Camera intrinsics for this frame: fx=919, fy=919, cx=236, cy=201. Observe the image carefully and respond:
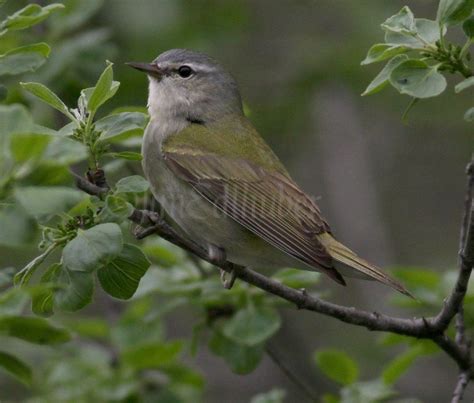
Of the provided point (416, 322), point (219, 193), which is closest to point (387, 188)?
point (219, 193)

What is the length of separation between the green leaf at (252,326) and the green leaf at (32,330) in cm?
145

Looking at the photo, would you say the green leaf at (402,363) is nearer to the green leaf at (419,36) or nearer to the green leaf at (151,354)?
the green leaf at (151,354)

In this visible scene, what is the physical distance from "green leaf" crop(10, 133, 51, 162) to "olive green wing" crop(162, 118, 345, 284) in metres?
1.94

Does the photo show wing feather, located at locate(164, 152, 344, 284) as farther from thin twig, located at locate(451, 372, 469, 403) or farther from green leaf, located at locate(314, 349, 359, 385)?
thin twig, located at locate(451, 372, 469, 403)

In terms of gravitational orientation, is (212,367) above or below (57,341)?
below

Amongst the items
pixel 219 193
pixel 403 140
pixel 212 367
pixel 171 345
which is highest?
pixel 219 193

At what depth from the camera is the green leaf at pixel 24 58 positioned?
9.93ft

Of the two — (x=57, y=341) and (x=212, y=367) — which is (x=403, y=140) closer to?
(x=212, y=367)

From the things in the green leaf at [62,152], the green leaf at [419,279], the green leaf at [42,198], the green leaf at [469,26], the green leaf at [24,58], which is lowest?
the green leaf at [419,279]

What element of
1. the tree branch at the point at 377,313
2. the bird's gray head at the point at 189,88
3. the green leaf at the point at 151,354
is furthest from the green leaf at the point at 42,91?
the bird's gray head at the point at 189,88

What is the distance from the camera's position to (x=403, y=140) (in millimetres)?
9266

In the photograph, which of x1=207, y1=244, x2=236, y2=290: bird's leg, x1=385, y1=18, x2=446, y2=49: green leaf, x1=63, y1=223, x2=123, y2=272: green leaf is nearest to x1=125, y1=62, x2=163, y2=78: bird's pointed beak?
x1=207, y1=244, x2=236, y2=290: bird's leg

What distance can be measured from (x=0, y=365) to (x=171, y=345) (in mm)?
1716

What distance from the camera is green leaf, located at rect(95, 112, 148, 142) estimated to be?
3076 mm
